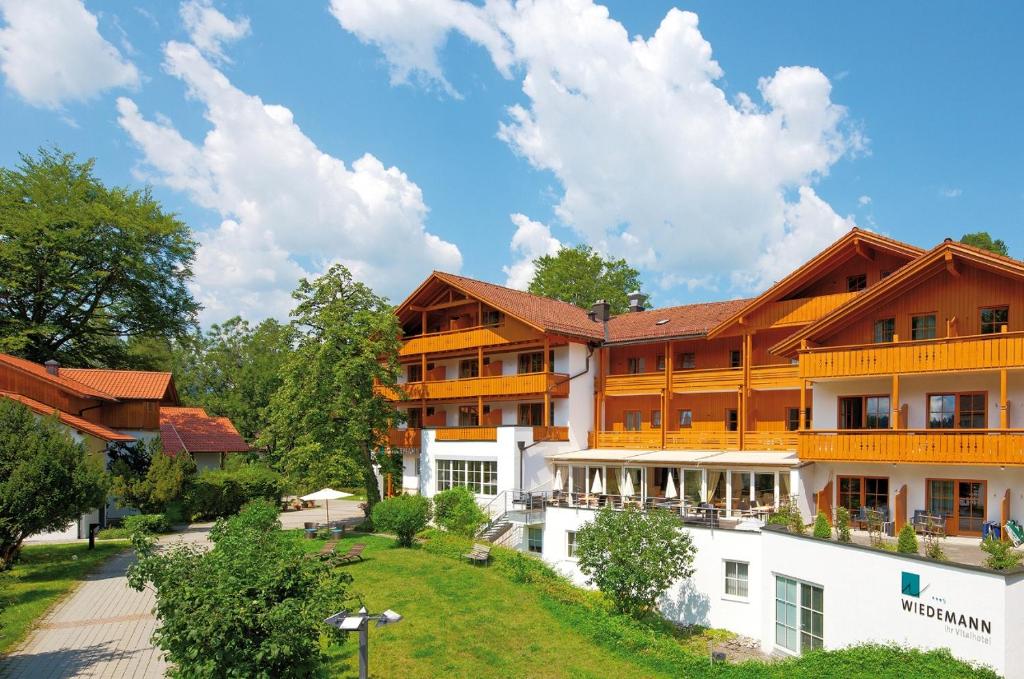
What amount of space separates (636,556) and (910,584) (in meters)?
7.36

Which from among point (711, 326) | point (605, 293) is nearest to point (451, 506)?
point (711, 326)

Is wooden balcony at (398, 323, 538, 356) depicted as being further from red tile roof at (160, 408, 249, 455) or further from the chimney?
red tile roof at (160, 408, 249, 455)

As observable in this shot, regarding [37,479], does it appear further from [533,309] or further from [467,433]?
[533,309]

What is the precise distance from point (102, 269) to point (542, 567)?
32803mm

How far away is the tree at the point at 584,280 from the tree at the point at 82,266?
2654cm

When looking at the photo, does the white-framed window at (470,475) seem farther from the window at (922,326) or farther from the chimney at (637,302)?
the window at (922,326)

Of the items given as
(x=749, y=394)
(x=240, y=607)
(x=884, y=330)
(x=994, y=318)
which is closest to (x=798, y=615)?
(x=884, y=330)

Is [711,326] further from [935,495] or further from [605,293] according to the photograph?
[605,293]

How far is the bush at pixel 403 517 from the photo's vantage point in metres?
27.7

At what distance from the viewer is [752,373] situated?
2820 centimetres

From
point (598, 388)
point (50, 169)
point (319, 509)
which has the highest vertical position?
point (50, 169)

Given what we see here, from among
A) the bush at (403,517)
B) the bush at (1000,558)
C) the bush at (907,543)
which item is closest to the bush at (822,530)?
the bush at (907,543)

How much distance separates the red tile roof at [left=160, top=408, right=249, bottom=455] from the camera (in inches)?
1687

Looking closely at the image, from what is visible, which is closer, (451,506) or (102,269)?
(451,506)
